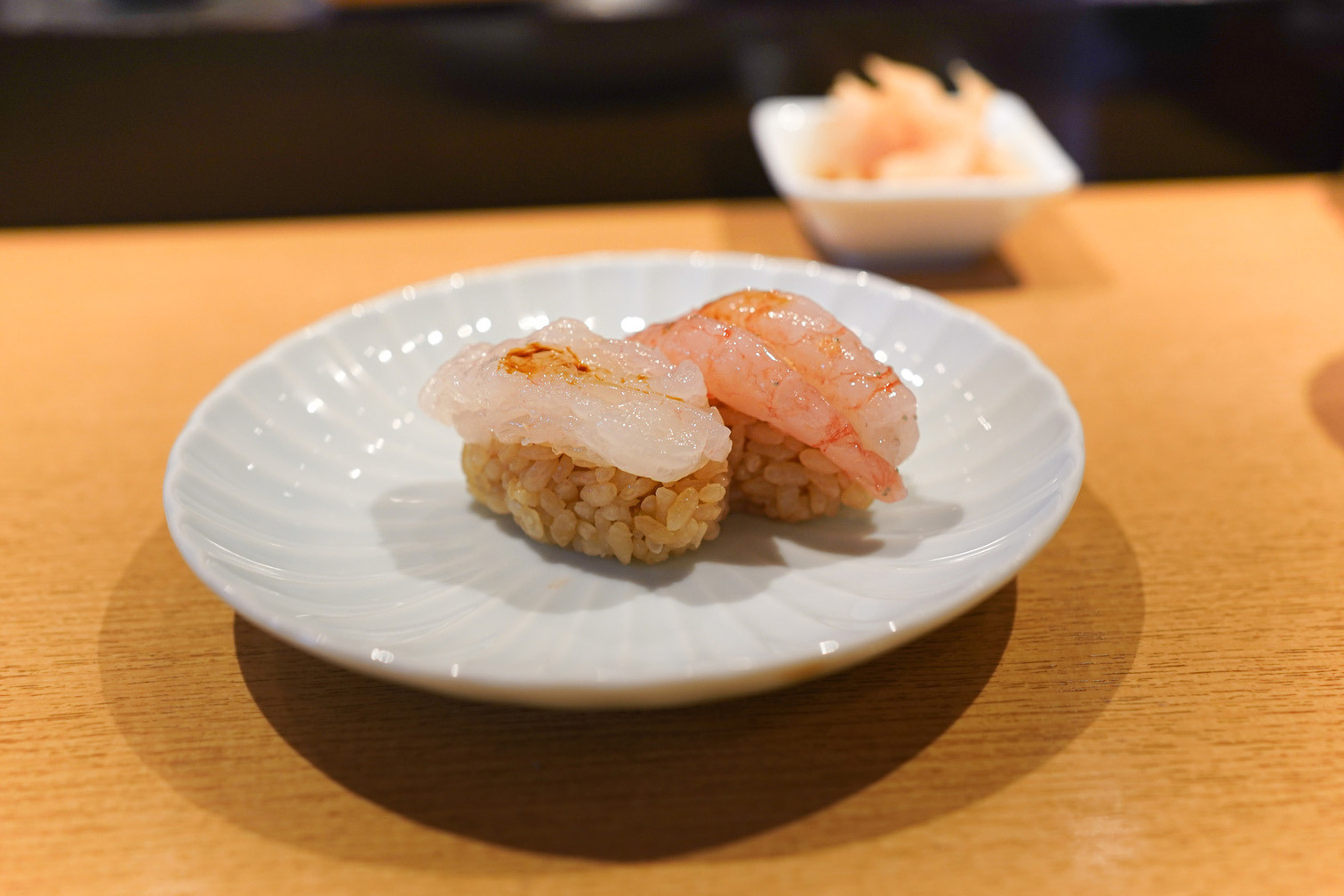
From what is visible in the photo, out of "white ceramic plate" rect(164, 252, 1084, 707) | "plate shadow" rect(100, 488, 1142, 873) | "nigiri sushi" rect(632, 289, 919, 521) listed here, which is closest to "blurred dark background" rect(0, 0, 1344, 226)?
"white ceramic plate" rect(164, 252, 1084, 707)

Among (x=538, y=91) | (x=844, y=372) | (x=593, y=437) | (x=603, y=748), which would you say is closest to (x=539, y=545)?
(x=593, y=437)

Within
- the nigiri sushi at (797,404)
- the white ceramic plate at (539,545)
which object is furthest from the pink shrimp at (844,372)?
the white ceramic plate at (539,545)

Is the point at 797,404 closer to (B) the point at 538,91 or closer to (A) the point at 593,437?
(A) the point at 593,437

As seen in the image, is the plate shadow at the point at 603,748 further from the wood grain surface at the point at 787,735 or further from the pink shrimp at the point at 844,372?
the pink shrimp at the point at 844,372

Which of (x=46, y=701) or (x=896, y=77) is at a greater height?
(x=896, y=77)

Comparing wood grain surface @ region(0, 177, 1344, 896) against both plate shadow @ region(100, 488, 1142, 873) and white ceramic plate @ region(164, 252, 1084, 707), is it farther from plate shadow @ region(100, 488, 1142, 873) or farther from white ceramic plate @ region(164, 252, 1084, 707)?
white ceramic plate @ region(164, 252, 1084, 707)

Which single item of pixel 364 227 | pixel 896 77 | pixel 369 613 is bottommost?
pixel 364 227

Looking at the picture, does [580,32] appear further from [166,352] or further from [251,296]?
[166,352]

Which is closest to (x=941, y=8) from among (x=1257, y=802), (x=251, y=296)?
(x=251, y=296)
